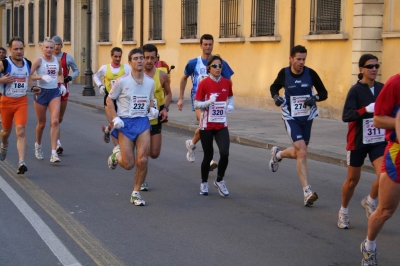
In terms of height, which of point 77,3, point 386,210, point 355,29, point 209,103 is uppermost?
point 77,3

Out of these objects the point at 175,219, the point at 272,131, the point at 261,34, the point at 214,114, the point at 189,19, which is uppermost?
the point at 189,19

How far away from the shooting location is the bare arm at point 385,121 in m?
5.45

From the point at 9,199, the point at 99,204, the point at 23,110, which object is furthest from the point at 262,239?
the point at 23,110

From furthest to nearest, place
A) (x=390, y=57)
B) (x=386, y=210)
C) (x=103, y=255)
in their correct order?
(x=390, y=57)
(x=103, y=255)
(x=386, y=210)

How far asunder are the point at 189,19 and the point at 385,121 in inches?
879

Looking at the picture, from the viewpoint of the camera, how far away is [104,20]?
117 ft

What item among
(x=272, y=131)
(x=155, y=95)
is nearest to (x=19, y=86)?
(x=155, y=95)

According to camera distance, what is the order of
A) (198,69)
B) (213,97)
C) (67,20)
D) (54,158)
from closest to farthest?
(213,97)
(198,69)
(54,158)
(67,20)

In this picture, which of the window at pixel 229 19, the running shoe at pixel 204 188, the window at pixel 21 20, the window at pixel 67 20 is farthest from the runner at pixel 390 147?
the window at pixel 21 20

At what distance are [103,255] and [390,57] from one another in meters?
12.9

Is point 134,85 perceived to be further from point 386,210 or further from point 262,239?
point 386,210

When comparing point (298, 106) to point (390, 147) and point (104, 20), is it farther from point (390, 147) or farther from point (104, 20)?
point (104, 20)

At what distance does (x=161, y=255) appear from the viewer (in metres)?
6.27

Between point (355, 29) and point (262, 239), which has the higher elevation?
point (355, 29)
